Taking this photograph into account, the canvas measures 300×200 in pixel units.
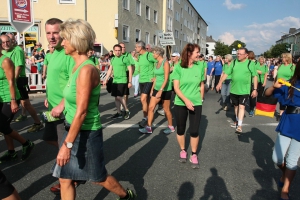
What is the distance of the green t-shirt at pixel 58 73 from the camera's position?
9.39 ft

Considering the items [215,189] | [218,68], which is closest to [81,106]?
[215,189]

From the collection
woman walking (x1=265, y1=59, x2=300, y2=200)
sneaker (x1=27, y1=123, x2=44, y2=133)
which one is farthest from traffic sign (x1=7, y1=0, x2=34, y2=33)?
woman walking (x1=265, y1=59, x2=300, y2=200)

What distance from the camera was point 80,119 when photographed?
1946 mm

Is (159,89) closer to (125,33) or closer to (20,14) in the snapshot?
(20,14)

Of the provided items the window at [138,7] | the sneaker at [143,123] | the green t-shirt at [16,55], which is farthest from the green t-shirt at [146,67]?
the window at [138,7]

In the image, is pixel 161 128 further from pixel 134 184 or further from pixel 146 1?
pixel 146 1

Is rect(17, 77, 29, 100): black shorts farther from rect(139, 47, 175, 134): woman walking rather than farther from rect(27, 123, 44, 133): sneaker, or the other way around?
rect(139, 47, 175, 134): woman walking

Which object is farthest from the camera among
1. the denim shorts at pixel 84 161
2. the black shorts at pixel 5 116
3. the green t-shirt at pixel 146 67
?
the green t-shirt at pixel 146 67

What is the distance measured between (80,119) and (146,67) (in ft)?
15.0

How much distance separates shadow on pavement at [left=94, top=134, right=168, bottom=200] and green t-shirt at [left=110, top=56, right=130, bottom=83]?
2.25 m

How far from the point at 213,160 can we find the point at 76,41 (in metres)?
2.96

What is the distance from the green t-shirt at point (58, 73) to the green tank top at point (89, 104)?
84 centimetres

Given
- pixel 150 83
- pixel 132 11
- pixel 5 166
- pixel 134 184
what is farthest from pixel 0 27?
pixel 134 184

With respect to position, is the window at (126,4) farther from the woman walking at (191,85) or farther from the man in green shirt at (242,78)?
the woman walking at (191,85)
